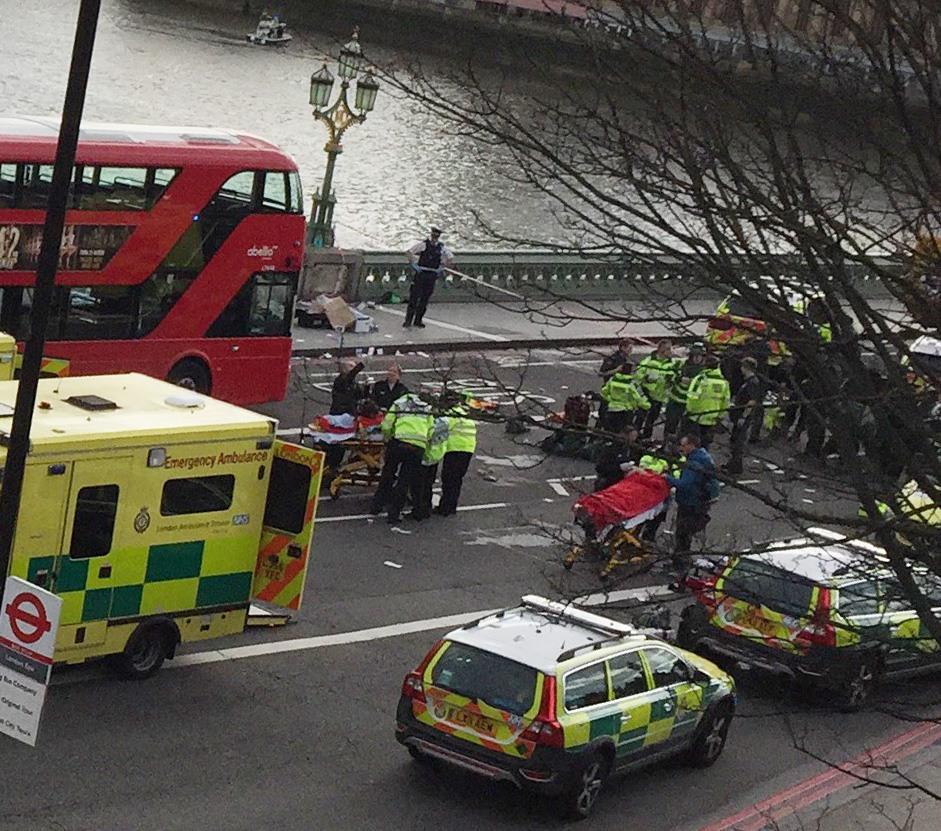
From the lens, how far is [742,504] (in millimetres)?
26484

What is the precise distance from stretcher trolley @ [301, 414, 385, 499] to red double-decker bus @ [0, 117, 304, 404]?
3300 millimetres

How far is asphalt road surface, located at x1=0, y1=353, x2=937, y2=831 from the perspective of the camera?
1405 centimetres

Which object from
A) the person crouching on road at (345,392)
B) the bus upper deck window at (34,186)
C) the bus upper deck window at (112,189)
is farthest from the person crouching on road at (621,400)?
the bus upper deck window at (34,186)

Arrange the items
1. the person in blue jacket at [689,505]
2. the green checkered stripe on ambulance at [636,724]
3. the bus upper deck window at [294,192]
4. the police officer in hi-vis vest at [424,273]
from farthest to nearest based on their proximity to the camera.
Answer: the police officer in hi-vis vest at [424,273]
the bus upper deck window at [294,192]
the person in blue jacket at [689,505]
the green checkered stripe on ambulance at [636,724]

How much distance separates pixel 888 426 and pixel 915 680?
11116 mm

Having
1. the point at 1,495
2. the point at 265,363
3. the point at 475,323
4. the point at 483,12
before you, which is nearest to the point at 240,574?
the point at 1,495

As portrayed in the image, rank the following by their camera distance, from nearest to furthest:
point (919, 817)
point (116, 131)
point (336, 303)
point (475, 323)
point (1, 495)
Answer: point (1, 495) < point (919, 817) < point (116, 131) < point (336, 303) < point (475, 323)

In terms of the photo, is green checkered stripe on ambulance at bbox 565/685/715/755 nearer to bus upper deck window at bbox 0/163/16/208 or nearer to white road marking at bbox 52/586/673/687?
white road marking at bbox 52/586/673/687

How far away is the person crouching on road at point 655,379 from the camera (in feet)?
82.6

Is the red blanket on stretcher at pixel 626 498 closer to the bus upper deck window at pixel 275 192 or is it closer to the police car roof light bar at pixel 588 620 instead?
the police car roof light bar at pixel 588 620

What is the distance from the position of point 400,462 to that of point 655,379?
4.68 metres

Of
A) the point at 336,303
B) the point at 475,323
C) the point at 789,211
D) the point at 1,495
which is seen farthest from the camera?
the point at 475,323

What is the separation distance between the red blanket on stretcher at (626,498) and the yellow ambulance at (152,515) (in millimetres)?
4673

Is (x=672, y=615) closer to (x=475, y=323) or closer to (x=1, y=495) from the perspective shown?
(x=1, y=495)
